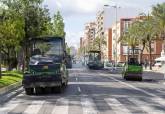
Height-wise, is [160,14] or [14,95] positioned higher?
[160,14]

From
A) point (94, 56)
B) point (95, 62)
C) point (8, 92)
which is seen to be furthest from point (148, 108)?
point (94, 56)

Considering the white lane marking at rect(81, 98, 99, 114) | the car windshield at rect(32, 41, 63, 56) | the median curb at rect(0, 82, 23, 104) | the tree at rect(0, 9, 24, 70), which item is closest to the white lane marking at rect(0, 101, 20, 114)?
the median curb at rect(0, 82, 23, 104)

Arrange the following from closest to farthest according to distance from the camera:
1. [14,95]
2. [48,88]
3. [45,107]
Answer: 1. [45,107]
2. [14,95]
3. [48,88]

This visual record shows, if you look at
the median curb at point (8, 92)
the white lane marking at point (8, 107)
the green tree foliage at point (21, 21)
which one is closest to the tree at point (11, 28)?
the green tree foliage at point (21, 21)

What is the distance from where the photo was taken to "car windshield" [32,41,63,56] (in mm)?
29237

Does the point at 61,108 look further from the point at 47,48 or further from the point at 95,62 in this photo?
the point at 95,62

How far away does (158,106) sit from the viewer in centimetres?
1947

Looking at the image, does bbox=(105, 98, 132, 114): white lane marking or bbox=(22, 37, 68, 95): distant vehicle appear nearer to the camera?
bbox=(105, 98, 132, 114): white lane marking

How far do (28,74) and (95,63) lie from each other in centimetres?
6594

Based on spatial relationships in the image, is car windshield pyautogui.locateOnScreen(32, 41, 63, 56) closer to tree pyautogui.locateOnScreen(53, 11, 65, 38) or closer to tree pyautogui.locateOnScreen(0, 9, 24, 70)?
tree pyautogui.locateOnScreen(0, 9, 24, 70)

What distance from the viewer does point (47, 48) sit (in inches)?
1173

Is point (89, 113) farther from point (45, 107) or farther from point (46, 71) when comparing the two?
point (46, 71)

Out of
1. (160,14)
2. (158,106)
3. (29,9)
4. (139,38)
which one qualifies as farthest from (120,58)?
(158,106)

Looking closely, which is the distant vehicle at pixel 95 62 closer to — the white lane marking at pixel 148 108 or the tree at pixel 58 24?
the tree at pixel 58 24
